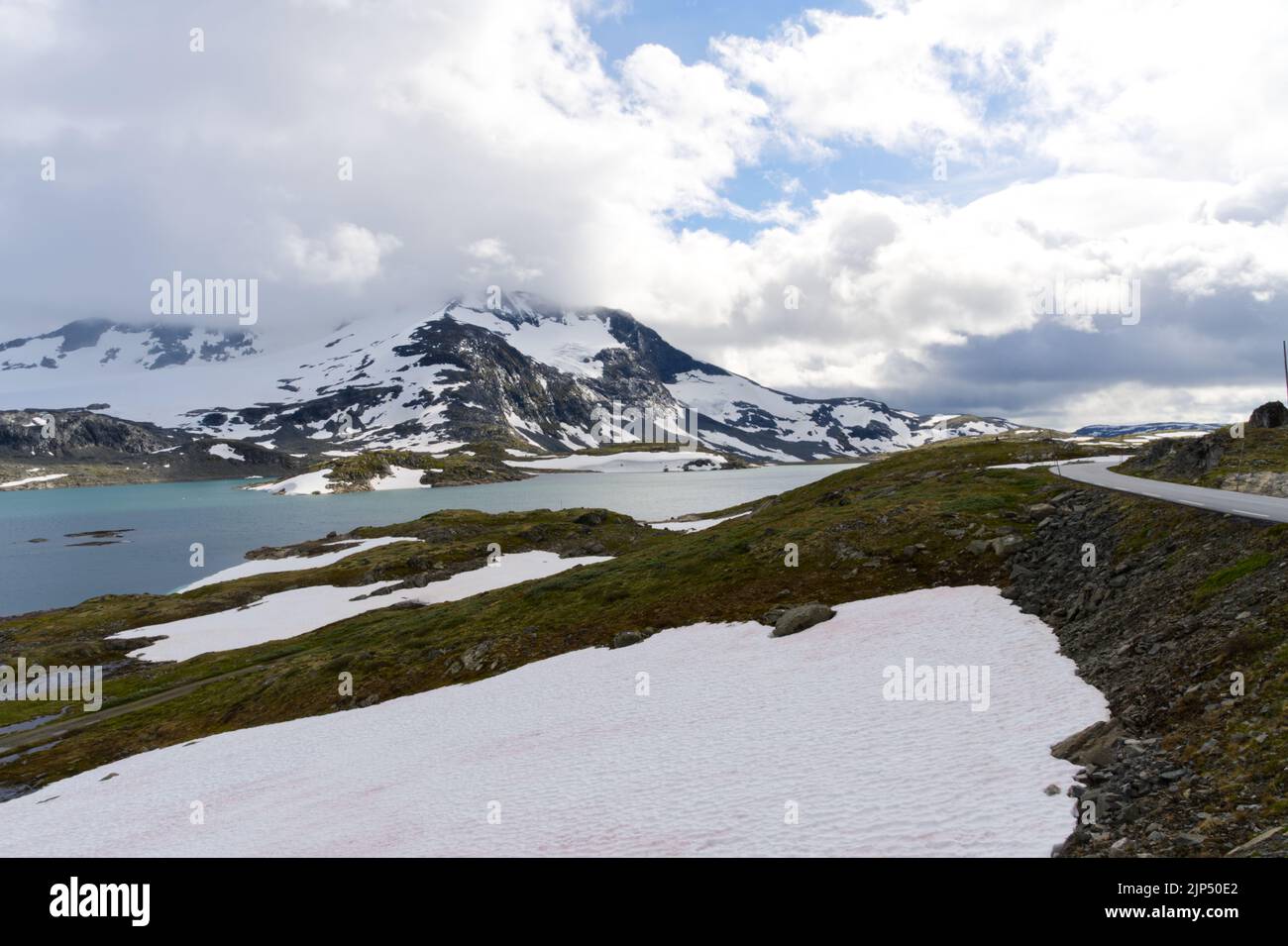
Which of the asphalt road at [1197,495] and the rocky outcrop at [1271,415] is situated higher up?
the rocky outcrop at [1271,415]

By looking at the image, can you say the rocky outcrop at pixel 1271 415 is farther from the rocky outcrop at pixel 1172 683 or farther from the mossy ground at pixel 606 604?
the rocky outcrop at pixel 1172 683

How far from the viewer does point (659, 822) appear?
1582 cm

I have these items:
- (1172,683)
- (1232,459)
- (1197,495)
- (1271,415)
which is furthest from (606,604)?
(1271,415)

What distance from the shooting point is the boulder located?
3347 cm

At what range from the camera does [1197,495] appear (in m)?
34.8

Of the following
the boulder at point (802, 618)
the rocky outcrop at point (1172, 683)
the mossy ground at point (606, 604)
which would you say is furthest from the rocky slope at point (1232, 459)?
the boulder at point (802, 618)

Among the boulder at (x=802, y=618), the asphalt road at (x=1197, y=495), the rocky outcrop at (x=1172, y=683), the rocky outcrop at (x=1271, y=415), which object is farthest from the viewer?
the rocky outcrop at (x=1271, y=415)

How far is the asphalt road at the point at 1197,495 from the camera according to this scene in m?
26.0

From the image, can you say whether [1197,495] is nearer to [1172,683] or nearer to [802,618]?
[802,618]

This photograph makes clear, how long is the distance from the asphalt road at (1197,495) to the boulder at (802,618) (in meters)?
17.6

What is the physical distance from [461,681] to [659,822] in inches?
1049

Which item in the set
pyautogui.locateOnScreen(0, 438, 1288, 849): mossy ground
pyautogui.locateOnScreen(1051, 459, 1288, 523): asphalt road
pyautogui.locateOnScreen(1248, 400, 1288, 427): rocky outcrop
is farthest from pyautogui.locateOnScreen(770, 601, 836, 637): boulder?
pyautogui.locateOnScreen(1248, 400, 1288, 427): rocky outcrop

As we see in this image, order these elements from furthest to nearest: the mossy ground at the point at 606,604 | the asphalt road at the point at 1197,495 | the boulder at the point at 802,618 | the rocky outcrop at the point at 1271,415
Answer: the rocky outcrop at the point at 1271,415 < the mossy ground at the point at 606,604 < the boulder at the point at 802,618 < the asphalt road at the point at 1197,495
